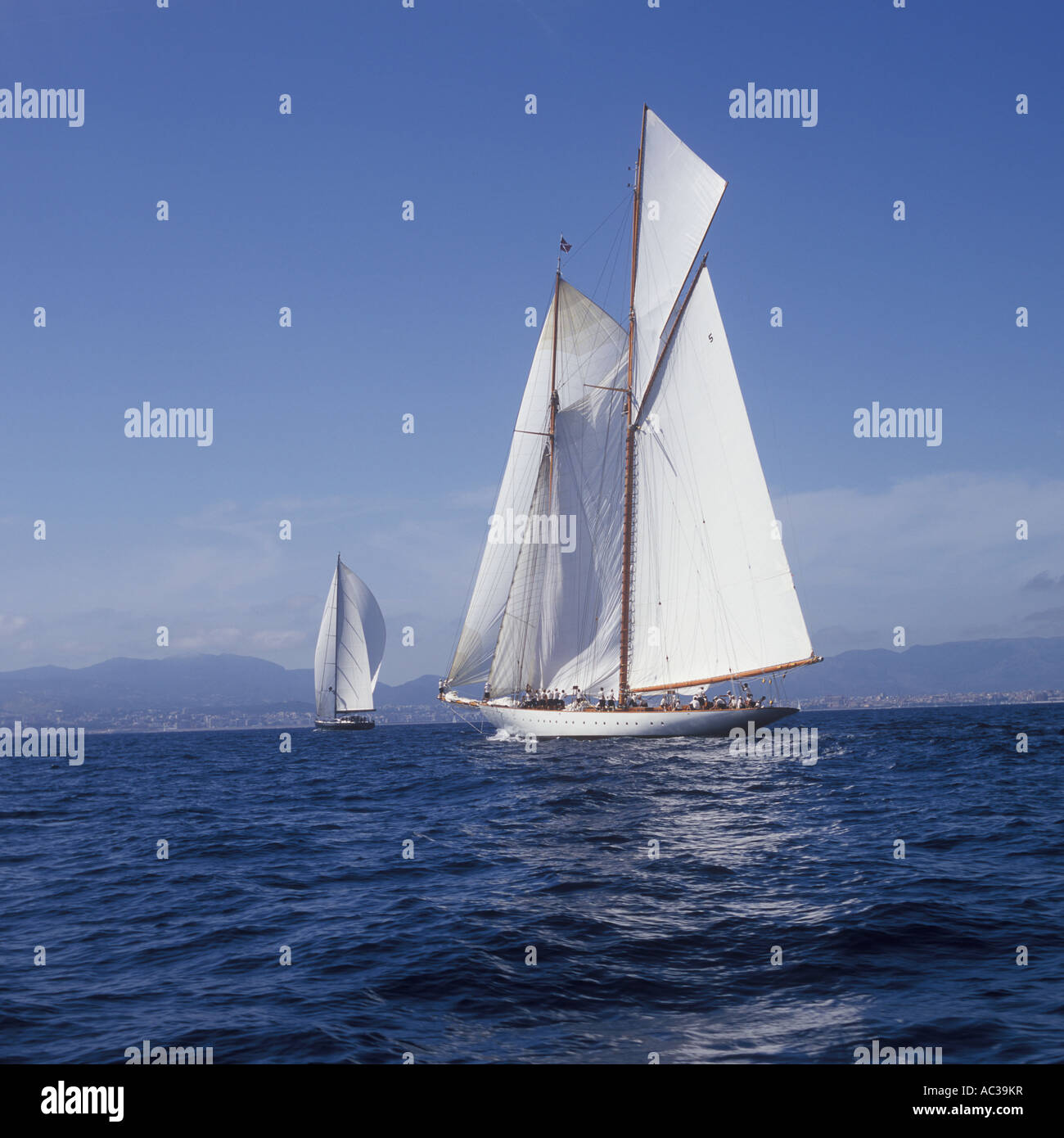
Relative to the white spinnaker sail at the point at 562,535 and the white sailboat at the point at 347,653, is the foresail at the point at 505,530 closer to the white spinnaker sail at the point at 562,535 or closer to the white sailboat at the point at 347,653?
the white spinnaker sail at the point at 562,535

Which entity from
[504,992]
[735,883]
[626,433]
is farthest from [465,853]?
[626,433]

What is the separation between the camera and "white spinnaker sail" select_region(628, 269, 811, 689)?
2095 inches

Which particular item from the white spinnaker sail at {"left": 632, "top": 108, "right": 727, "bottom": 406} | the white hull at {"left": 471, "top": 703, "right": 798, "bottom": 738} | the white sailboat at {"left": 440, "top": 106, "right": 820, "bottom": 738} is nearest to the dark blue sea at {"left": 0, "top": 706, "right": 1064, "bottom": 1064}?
the white sailboat at {"left": 440, "top": 106, "right": 820, "bottom": 738}

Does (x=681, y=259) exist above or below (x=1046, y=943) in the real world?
above

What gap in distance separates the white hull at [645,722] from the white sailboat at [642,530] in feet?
0.38

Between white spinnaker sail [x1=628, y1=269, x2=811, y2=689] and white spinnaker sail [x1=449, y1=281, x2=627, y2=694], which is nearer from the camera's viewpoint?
white spinnaker sail [x1=628, y1=269, x2=811, y2=689]

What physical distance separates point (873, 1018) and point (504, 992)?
179 inches

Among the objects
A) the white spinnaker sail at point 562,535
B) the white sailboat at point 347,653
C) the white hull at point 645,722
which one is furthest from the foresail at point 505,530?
the white sailboat at point 347,653

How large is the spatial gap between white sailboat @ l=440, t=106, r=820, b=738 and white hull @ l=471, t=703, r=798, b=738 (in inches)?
4.5

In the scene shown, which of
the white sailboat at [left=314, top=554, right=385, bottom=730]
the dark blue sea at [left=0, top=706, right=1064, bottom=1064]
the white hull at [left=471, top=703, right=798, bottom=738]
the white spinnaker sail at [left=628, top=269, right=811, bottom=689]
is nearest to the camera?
the dark blue sea at [left=0, top=706, right=1064, bottom=1064]

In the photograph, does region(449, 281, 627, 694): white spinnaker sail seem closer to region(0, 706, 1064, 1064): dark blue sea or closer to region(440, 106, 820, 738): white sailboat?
region(440, 106, 820, 738): white sailboat
